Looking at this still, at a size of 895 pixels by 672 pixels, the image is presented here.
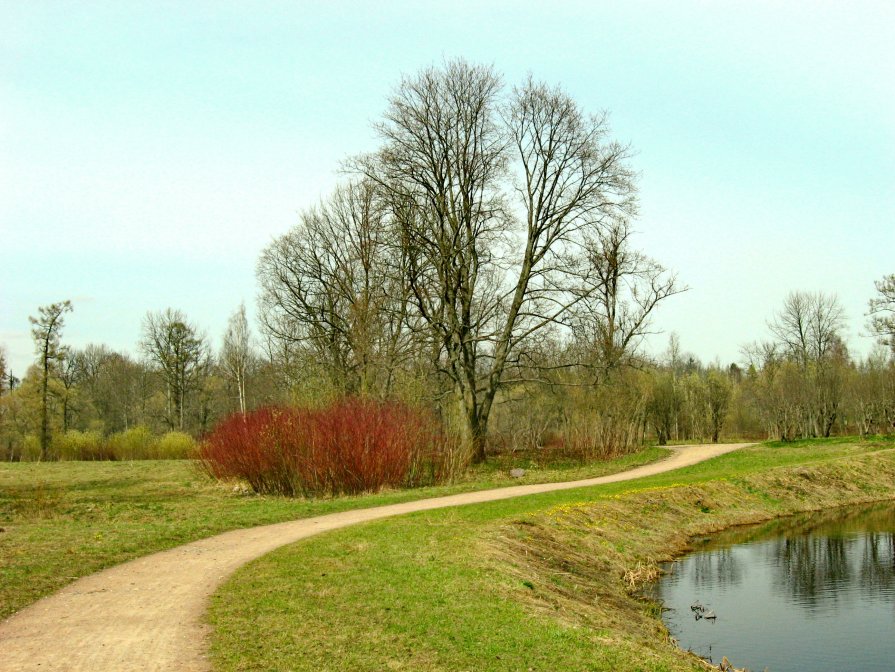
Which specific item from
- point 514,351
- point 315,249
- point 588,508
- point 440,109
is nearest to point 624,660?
point 588,508

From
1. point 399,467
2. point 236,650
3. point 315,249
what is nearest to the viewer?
point 236,650

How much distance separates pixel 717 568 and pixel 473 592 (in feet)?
26.4

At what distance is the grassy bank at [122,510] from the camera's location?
10.9 metres

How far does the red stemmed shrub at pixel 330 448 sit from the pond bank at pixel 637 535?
619 centimetres

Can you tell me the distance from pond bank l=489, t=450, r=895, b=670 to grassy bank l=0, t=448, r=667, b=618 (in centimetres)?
498

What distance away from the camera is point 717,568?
15375mm

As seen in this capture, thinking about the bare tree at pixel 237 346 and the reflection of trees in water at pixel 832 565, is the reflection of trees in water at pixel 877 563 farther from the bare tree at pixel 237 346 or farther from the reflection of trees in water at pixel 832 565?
the bare tree at pixel 237 346

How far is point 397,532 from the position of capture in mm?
13516

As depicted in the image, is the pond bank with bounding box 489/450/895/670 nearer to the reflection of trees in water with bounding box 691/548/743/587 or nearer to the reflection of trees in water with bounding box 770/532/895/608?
the reflection of trees in water with bounding box 691/548/743/587

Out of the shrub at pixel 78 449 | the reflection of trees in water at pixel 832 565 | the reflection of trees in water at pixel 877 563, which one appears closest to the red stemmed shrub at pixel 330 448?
the reflection of trees in water at pixel 832 565

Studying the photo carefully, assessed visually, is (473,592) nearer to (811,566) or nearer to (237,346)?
(811,566)

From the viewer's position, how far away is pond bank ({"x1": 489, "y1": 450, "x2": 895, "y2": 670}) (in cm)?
953

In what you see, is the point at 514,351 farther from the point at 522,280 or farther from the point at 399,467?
the point at 399,467

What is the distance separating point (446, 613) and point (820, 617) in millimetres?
6836
